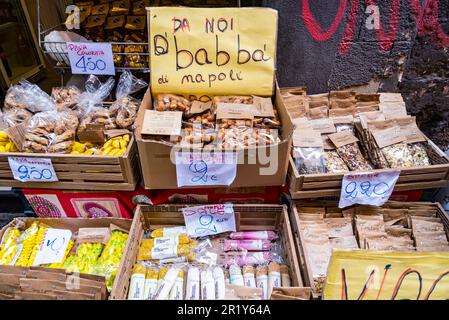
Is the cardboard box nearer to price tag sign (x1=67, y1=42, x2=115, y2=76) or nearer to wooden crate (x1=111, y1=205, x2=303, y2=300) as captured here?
wooden crate (x1=111, y1=205, x2=303, y2=300)

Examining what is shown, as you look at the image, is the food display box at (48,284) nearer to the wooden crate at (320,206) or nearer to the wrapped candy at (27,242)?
the wrapped candy at (27,242)

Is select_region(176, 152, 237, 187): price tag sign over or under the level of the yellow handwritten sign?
under

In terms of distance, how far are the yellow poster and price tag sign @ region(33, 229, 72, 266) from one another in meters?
1.50

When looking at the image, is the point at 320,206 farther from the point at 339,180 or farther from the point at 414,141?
the point at 414,141

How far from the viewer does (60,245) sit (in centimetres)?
191

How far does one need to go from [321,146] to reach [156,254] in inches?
45.5

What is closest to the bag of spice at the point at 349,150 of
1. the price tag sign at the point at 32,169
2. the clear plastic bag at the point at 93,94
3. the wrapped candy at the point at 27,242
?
the clear plastic bag at the point at 93,94

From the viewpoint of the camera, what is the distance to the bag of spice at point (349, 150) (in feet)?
6.14

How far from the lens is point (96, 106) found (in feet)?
6.62

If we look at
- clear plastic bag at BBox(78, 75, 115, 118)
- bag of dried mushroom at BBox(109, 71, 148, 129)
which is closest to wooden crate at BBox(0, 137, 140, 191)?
bag of dried mushroom at BBox(109, 71, 148, 129)

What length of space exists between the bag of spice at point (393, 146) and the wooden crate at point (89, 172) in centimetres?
144

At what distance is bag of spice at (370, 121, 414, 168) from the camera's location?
1.86m

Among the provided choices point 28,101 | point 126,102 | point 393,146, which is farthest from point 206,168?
point 28,101

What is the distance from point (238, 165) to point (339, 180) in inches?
23.1
